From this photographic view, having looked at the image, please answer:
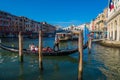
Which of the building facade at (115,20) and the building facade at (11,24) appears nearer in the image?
the building facade at (115,20)

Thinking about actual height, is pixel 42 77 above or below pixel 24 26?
below

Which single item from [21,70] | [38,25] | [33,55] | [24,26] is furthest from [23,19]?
[21,70]

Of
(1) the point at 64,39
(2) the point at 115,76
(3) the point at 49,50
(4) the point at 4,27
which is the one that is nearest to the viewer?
(2) the point at 115,76

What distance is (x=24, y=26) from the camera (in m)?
94.0

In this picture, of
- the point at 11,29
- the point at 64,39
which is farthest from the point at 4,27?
the point at 64,39

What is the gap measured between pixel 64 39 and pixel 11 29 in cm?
3278

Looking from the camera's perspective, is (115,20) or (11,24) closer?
(115,20)

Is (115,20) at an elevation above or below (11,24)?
below

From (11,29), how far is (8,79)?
226 feet

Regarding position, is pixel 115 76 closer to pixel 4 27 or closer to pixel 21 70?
pixel 21 70

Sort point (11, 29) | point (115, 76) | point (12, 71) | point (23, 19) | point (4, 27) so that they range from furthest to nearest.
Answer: point (23, 19)
point (11, 29)
point (4, 27)
point (12, 71)
point (115, 76)

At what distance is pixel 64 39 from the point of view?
51.8 metres

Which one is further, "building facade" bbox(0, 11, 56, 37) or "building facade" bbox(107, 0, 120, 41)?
"building facade" bbox(0, 11, 56, 37)

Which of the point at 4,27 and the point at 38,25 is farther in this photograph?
the point at 38,25
